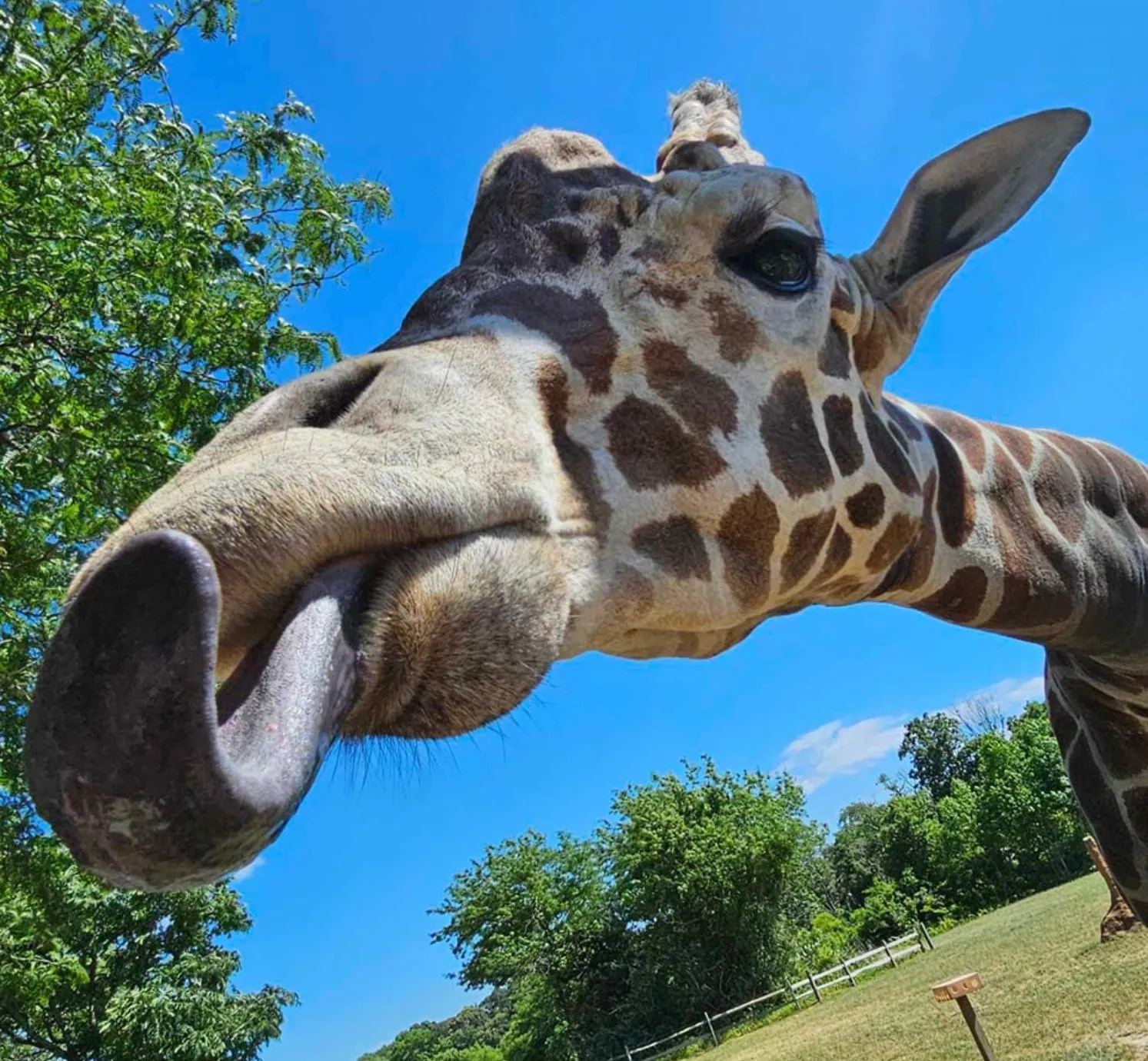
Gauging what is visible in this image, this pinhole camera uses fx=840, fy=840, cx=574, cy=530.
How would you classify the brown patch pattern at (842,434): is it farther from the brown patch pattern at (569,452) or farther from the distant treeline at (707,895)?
the distant treeline at (707,895)

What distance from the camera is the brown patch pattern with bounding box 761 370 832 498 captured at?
2205 millimetres

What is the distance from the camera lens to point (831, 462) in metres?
2.36

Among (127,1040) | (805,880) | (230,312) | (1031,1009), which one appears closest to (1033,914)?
Answer: (805,880)

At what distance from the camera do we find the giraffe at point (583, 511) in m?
0.99

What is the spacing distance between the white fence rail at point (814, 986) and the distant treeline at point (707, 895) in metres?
2.00

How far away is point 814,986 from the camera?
3288cm

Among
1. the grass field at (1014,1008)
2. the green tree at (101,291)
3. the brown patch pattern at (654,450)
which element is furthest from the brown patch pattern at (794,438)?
the grass field at (1014,1008)

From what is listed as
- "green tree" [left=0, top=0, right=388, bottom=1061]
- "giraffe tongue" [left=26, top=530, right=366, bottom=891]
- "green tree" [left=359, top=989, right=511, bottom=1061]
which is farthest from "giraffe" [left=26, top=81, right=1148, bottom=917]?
"green tree" [left=359, top=989, right=511, bottom=1061]

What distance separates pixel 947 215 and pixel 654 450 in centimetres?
164

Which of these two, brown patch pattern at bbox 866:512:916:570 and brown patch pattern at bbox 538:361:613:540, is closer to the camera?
brown patch pattern at bbox 538:361:613:540

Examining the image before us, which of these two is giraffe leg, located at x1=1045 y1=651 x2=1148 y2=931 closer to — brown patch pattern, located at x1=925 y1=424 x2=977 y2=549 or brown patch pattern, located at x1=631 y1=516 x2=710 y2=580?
brown patch pattern, located at x1=925 y1=424 x2=977 y2=549

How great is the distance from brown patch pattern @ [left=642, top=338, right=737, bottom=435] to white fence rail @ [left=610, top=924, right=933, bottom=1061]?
36125 millimetres

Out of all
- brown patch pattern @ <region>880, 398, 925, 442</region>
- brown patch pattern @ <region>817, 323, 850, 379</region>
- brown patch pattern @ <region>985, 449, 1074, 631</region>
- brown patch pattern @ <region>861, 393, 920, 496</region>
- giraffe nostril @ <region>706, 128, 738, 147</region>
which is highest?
giraffe nostril @ <region>706, 128, 738, 147</region>

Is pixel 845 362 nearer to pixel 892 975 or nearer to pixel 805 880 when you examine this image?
pixel 892 975
